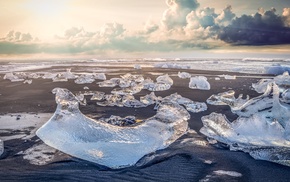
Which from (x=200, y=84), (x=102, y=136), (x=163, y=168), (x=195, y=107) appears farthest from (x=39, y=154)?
(x=200, y=84)

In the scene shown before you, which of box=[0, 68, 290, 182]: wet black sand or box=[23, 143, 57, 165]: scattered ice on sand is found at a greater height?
box=[23, 143, 57, 165]: scattered ice on sand

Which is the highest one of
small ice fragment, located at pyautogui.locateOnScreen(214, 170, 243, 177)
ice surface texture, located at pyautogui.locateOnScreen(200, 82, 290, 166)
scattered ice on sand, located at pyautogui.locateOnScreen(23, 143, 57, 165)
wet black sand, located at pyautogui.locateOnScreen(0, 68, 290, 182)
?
ice surface texture, located at pyautogui.locateOnScreen(200, 82, 290, 166)

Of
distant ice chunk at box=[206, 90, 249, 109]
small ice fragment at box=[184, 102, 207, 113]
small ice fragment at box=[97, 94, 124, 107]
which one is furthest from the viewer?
small ice fragment at box=[97, 94, 124, 107]

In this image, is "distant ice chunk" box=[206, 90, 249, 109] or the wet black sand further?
"distant ice chunk" box=[206, 90, 249, 109]

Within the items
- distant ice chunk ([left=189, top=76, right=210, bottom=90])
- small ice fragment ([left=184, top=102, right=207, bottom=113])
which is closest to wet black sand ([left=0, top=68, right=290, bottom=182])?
small ice fragment ([left=184, top=102, right=207, bottom=113])

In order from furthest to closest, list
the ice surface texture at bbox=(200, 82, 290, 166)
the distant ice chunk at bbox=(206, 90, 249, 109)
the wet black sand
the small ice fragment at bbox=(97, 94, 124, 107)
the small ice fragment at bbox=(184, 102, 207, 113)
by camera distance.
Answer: the small ice fragment at bbox=(97, 94, 124, 107), the distant ice chunk at bbox=(206, 90, 249, 109), the small ice fragment at bbox=(184, 102, 207, 113), the ice surface texture at bbox=(200, 82, 290, 166), the wet black sand

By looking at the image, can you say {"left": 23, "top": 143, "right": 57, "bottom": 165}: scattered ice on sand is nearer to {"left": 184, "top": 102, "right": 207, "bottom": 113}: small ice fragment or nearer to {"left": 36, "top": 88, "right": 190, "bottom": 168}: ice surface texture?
{"left": 36, "top": 88, "right": 190, "bottom": 168}: ice surface texture
